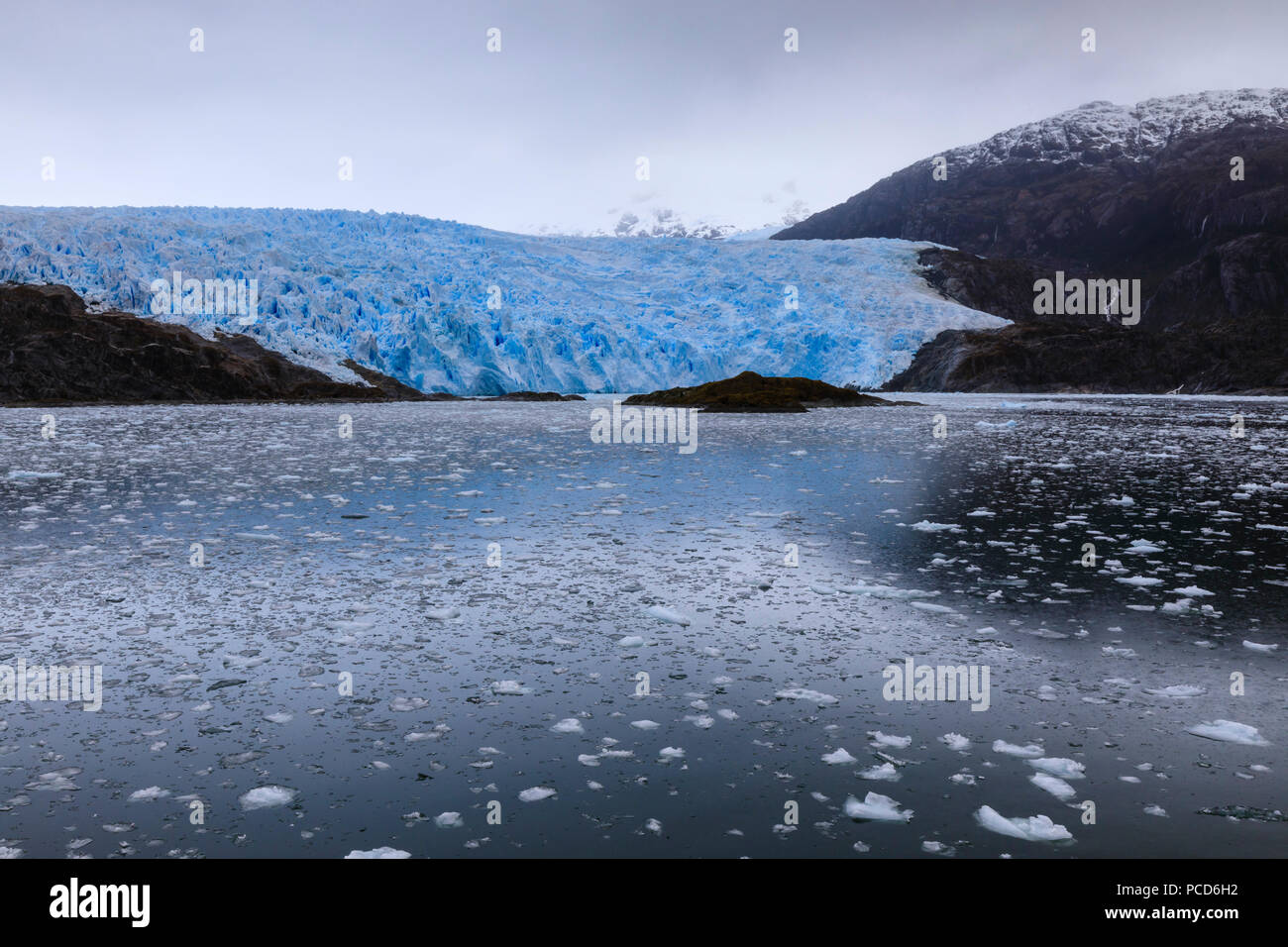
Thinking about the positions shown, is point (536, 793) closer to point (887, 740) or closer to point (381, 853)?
point (381, 853)

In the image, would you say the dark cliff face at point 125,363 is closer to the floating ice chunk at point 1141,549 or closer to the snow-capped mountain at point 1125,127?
the floating ice chunk at point 1141,549

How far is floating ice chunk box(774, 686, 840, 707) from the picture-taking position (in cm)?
487

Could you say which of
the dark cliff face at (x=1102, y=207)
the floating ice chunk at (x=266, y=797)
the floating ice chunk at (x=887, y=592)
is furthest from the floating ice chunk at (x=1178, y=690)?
the dark cliff face at (x=1102, y=207)

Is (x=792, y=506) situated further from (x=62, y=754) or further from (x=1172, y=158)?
(x=1172, y=158)

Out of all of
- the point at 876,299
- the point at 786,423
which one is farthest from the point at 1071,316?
the point at 786,423

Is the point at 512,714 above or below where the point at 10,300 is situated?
below

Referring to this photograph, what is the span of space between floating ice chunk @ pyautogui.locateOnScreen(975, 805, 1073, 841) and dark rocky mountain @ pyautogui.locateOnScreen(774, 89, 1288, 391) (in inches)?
2503

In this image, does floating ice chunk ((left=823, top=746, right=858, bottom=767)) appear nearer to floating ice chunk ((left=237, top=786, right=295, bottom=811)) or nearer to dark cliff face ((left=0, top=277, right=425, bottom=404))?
floating ice chunk ((left=237, top=786, right=295, bottom=811))

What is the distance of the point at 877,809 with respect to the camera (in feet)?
12.0

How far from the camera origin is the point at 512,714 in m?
4.66

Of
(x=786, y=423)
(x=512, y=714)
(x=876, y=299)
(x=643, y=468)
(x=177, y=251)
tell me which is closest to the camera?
(x=512, y=714)

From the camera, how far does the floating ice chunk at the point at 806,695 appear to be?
4871 millimetres

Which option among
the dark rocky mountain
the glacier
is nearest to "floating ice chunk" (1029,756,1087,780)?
the glacier
